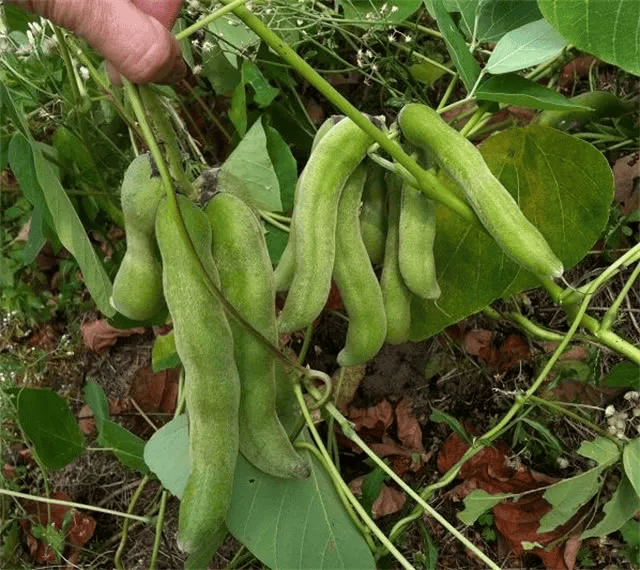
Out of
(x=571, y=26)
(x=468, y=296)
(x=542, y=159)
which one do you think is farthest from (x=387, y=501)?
(x=571, y=26)

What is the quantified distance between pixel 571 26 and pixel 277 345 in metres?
0.45

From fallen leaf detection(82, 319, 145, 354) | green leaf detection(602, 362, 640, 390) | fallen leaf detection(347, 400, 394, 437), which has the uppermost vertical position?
green leaf detection(602, 362, 640, 390)

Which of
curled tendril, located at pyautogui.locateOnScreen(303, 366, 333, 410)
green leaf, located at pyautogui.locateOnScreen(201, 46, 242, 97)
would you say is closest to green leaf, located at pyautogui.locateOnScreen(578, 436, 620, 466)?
curled tendril, located at pyautogui.locateOnScreen(303, 366, 333, 410)

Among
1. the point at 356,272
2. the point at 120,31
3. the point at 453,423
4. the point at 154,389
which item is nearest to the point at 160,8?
the point at 120,31

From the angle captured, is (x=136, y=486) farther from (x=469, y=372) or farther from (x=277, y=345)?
(x=277, y=345)

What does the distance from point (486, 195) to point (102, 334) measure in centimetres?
133

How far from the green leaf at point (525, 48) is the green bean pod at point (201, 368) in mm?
359

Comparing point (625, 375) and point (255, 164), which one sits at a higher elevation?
point (255, 164)

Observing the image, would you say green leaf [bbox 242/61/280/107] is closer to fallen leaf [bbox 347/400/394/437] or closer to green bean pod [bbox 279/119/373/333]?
green bean pod [bbox 279/119/373/333]

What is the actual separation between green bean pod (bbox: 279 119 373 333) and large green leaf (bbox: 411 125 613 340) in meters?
0.18

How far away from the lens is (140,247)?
0.87 meters

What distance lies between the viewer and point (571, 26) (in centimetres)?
78

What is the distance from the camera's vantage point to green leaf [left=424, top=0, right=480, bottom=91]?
2.75 feet

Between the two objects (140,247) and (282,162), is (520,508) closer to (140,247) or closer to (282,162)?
(282,162)
